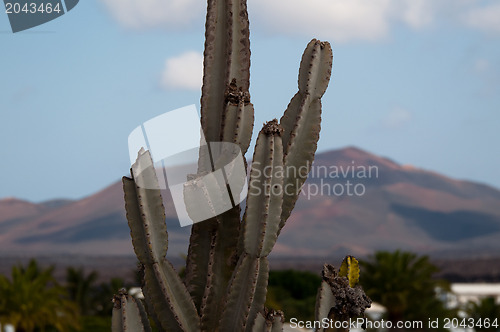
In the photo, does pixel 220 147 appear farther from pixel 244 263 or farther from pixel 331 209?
pixel 331 209

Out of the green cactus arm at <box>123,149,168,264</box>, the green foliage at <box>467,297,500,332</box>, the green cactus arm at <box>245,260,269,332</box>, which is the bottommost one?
the green cactus arm at <box>245,260,269,332</box>

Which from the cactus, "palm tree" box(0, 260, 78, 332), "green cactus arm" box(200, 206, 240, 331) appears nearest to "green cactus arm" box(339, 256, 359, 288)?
the cactus

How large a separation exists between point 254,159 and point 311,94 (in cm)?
Answer: 93

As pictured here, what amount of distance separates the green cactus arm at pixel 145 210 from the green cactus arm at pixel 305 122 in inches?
43.5

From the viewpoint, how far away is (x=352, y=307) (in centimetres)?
548

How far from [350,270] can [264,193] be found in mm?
1078

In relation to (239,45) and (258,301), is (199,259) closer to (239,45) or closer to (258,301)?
(258,301)

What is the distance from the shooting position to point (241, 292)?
5391mm

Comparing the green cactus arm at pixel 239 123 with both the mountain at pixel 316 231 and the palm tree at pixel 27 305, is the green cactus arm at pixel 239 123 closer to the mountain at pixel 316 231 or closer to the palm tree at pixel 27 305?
the palm tree at pixel 27 305

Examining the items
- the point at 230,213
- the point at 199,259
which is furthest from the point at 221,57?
the point at 199,259

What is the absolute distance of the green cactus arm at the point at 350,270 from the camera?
5.70 m

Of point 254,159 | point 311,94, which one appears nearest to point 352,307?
point 254,159

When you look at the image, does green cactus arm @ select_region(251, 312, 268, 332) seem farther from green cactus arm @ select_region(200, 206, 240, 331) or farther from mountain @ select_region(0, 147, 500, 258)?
mountain @ select_region(0, 147, 500, 258)

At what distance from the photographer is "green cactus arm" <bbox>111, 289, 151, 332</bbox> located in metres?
5.33
